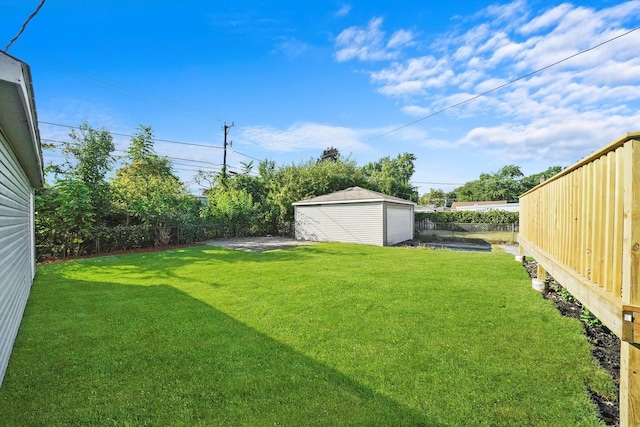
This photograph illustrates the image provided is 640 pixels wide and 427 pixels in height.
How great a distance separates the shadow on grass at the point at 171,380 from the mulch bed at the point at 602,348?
1.36 metres

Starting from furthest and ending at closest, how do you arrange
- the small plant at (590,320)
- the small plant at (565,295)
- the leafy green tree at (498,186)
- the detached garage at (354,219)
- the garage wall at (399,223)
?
the leafy green tree at (498,186) → the garage wall at (399,223) → the detached garage at (354,219) → the small plant at (565,295) → the small plant at (590,320)

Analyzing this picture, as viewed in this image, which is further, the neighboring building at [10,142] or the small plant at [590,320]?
the small plant at [590,320]

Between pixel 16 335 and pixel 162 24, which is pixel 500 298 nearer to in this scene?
pixel 16 335

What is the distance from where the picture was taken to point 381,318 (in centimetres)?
414

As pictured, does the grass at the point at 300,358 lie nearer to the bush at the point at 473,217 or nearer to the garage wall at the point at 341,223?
the garage wall at the point at 341,223

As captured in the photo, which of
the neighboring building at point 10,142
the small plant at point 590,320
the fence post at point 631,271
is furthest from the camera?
the small plant at point 590,320

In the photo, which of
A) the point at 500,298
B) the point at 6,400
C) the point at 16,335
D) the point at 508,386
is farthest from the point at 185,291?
Answer: the point at 500,298

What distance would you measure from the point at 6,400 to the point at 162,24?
1225 cm

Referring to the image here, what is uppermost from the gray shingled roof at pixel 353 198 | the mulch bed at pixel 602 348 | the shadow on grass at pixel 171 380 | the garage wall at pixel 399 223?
the gray shingled roof at pixel 353 198

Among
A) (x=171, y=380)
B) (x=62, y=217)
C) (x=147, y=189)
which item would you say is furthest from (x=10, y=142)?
(x=147, y=189)

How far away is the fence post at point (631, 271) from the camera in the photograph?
1.61m

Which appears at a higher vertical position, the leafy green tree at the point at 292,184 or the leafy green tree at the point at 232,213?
the leafy green tree at the point at 292,184

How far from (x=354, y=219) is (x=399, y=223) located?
9.83 feet

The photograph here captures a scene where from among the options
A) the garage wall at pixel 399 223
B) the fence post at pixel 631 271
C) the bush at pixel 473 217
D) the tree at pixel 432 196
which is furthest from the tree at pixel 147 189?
the tree at pixel 432 196
